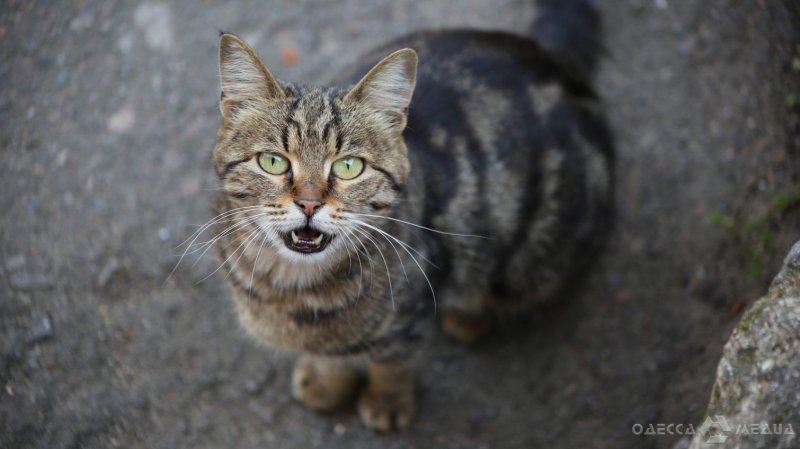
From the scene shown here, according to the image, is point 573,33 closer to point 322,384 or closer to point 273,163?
point 273,163

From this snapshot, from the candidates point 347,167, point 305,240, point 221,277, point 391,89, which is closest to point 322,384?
point 221,277

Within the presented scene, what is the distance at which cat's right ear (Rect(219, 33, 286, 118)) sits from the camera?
7.17 feet

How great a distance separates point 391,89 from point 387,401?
1.24 m

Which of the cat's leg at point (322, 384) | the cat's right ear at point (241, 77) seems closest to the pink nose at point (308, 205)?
the cat's right ear at point (241, 77)

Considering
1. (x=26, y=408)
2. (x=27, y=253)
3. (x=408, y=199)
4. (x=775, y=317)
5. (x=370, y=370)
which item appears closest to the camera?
(x=775, y=317)

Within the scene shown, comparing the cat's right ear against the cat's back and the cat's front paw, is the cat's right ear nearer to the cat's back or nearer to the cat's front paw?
the cat's back

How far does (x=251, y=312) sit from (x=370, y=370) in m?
0.56

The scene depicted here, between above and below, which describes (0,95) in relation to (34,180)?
above

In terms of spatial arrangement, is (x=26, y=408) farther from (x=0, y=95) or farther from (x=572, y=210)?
(x=572, y=210)

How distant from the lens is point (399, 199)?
234 cm

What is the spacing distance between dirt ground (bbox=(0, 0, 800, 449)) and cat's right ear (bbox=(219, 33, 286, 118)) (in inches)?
36.4

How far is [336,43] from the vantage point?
385 centimetres

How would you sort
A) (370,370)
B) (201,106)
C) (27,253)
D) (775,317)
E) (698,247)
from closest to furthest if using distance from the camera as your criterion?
(775,317) → (370,370) → (27,253) → (698,247) → (201,106)

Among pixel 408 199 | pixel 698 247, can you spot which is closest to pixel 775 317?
pixel 408 199
